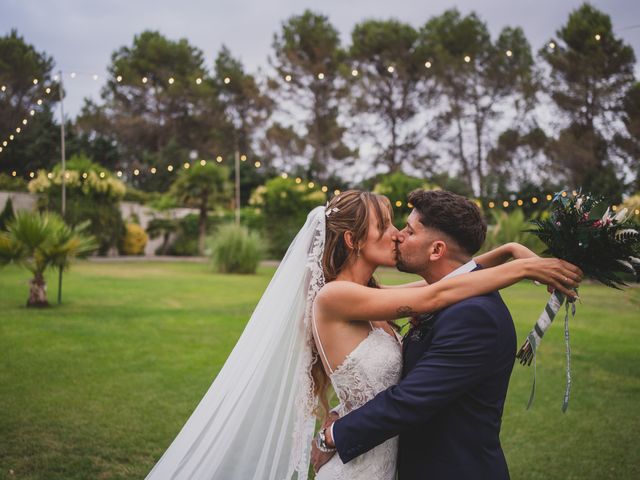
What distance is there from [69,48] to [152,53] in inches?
587

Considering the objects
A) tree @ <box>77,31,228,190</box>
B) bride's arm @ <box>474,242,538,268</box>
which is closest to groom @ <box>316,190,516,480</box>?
bride's arm @ <box>474,242,538,268</box>

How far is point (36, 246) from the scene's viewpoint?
37.3 feet

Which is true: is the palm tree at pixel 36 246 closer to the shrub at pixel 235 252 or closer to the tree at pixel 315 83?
the shrub at pixel 235 252

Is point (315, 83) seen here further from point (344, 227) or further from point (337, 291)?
point (337, 291)

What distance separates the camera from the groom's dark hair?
7.25 feet

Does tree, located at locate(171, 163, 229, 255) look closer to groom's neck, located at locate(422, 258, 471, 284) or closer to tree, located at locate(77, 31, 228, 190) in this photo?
tree, located at locate(77, 31, 228, 190)

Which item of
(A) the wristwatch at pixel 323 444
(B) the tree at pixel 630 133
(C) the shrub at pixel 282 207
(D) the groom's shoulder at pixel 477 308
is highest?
(B) the tree at pixel 630 133

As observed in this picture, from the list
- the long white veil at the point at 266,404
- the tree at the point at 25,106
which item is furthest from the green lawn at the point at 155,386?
the tree at the point at 25,106

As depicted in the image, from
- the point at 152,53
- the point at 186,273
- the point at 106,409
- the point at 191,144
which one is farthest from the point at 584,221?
the point at 152,53

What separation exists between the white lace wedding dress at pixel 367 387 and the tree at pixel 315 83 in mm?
33525

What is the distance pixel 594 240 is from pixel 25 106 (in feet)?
105

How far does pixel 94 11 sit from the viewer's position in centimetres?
3019

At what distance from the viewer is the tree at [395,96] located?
116ft

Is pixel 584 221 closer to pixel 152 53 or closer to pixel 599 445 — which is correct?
pixel 599 445
